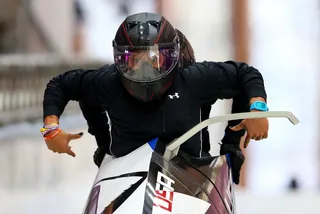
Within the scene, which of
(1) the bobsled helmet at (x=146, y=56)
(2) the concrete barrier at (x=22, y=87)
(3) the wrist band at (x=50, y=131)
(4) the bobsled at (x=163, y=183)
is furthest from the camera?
(2) the concrete barrier at (x=22, y=87)

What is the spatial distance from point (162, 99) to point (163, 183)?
0.75 ft

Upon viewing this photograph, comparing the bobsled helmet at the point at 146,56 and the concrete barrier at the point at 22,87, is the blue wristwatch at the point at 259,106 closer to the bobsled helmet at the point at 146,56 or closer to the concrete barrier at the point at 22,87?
the bobsled helmet at the point at 146,56

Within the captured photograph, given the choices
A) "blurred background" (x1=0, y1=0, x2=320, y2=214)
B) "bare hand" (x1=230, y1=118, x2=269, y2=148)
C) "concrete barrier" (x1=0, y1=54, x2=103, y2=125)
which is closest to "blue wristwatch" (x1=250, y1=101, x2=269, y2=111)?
"bare hand" (x1=230, y1=118, x2=269, y2=148)

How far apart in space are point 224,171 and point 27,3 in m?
3.68

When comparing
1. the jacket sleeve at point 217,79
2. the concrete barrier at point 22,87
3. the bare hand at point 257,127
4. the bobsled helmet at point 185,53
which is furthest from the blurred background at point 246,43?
the bare hand at point 257,127

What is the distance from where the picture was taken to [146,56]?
127 cm

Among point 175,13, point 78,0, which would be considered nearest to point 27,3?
point 78,0

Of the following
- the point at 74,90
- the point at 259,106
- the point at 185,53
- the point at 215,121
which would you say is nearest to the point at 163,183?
the point at 215,121

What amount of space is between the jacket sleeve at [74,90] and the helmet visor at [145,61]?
13 cm

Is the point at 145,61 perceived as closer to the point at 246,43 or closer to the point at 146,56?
the point at 146,56

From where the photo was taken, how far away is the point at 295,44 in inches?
181

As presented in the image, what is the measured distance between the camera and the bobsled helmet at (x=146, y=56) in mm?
1272

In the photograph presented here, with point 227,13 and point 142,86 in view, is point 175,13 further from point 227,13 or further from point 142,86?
point 142,86

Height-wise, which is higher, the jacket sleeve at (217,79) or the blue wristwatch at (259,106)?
the jacket sleeve at (217,79)
